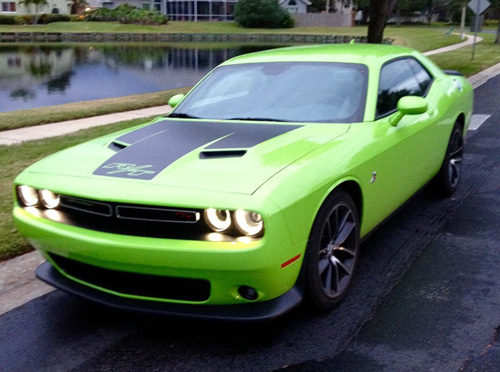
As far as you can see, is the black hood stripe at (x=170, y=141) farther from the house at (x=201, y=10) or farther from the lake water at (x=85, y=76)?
the house at (x=201, y=10)

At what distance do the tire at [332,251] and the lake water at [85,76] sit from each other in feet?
39.4

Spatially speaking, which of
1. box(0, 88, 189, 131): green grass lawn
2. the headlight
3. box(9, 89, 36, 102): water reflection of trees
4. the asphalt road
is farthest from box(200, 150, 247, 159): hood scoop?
box(9, 89, 36, 102): water reflection of trees

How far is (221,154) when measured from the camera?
137 inches

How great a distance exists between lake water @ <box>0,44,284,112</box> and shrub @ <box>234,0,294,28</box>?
107ft

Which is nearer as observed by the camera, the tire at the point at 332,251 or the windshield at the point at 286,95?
the tire at the point at 332,251

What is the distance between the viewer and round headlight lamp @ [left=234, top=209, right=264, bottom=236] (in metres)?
2.95

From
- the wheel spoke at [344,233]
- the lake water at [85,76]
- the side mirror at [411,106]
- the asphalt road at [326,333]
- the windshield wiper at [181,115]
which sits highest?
the side mirror at [411,106]

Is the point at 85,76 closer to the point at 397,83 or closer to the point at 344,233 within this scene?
the point at 397,83

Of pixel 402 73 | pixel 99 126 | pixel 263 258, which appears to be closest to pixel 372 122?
pixel 402 73

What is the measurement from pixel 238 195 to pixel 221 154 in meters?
0.57

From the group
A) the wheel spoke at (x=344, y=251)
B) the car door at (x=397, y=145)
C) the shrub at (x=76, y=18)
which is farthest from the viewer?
the shrub at (x=76, y=18)

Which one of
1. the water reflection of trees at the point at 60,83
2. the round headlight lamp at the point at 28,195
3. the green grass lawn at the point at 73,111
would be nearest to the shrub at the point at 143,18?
the water reflection of trees at the point at 60,83

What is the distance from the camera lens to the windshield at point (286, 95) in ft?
13.8

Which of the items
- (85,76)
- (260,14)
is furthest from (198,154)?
(260,14)
